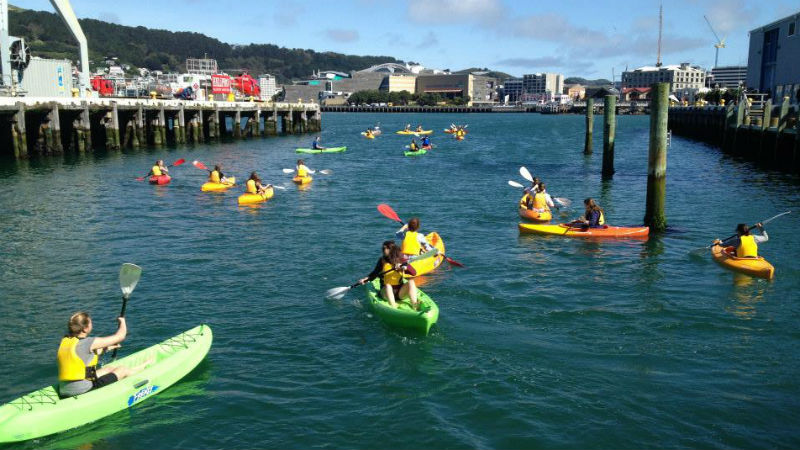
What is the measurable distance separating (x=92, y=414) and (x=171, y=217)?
49.5 feet

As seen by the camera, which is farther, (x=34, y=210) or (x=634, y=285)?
(x=34, y=210)

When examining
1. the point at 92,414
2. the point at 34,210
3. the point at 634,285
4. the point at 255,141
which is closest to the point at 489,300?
the point at 634,285

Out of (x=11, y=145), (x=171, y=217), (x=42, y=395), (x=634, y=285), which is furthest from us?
(x=11, y=145)

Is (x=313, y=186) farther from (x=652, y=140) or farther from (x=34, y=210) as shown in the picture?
(x=652, y=140)

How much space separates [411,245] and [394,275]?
2523 millimetres

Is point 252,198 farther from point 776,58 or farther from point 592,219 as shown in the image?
point 776,58

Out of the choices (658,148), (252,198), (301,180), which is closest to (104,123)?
(301,180)

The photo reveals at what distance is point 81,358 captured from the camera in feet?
28.6

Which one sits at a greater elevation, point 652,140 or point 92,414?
point 652,140

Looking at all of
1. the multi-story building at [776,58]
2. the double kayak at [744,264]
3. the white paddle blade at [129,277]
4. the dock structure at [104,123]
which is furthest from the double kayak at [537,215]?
the multi-story building at [776,58]

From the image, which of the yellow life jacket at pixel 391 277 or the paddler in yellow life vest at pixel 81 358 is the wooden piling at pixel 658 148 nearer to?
the yellow life jacket at pixel 391 277

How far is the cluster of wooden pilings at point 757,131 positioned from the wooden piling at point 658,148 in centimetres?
1265

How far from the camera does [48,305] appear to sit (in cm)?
1358

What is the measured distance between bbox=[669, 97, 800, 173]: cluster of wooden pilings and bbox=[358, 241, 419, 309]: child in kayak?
23.8 m
